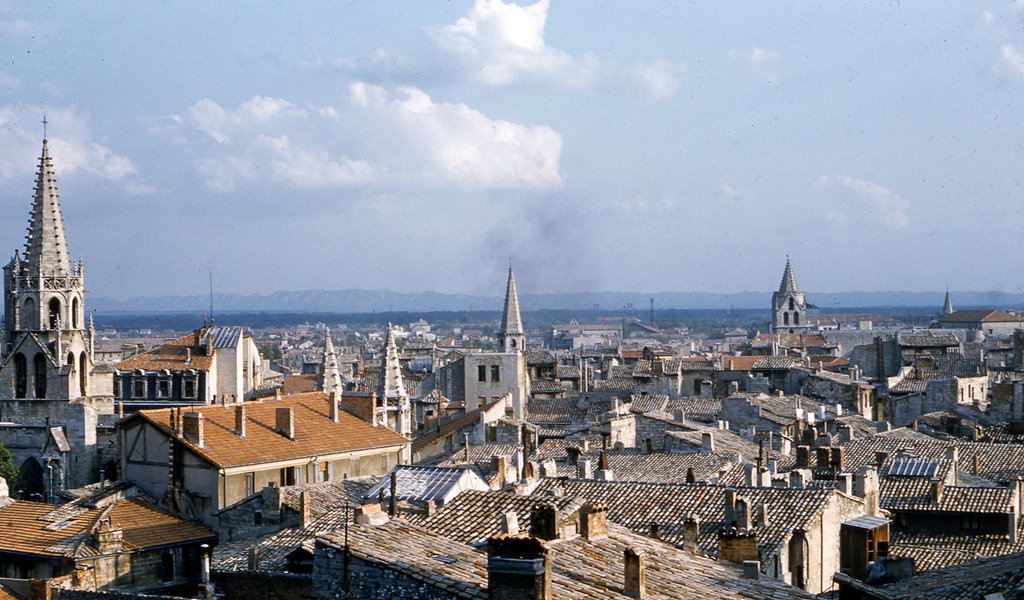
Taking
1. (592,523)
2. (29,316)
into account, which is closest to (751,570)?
(592,523)

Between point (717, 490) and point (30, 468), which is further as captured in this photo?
point (30, 468)

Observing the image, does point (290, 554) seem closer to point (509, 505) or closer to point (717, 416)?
point (509, 505)

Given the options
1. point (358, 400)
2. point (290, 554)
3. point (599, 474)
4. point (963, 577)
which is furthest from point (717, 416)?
point (963, 577)

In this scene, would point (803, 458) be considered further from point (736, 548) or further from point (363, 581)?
point (363, 581)

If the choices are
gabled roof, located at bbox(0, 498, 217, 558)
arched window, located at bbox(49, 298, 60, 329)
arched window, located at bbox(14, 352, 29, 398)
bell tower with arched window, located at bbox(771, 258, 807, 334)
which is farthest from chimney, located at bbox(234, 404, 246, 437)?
bell tower with arched window, located at bbox(771, 258, 807, 334)

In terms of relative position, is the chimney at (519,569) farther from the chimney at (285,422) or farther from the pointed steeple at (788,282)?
the pointed steeple at (788,282)

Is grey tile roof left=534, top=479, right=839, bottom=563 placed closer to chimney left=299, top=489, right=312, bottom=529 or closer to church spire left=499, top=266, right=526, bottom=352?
chimney left=299, top=489, right=312, bottom=529
